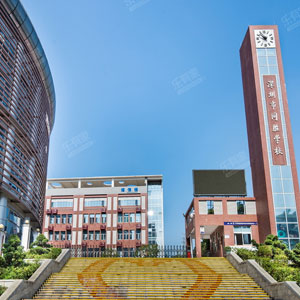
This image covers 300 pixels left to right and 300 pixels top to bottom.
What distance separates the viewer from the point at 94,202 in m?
71.9

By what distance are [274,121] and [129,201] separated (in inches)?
1455

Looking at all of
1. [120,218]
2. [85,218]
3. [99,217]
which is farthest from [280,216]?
[85,218]

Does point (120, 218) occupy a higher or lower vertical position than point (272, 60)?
lower

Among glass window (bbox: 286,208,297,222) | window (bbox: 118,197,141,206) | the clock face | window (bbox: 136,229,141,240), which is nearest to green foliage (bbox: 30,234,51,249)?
glass window (bbox: 286,208,297,222)

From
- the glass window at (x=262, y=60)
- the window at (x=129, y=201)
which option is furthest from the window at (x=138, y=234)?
the glass window at (x=262, y=60)

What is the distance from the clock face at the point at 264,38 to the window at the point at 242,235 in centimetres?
2073

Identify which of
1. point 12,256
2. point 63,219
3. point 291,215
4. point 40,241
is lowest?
point 12,256

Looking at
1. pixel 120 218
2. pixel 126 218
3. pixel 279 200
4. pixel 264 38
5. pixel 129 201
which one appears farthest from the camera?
pixel 129 201

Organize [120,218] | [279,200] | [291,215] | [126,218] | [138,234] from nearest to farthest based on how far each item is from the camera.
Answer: [291,215] → [279,200] → [138,234] → [120,218] → [126,218]

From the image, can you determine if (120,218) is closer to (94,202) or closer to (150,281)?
(94,202)

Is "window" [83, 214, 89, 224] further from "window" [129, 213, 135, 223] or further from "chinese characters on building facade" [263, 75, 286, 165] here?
"chinese characters on building facade" [263, 75, 286, 165]

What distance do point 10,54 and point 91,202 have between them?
4400 cm

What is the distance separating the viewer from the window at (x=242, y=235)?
41.2 m

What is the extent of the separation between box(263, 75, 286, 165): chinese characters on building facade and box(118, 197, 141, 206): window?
35406 mm
